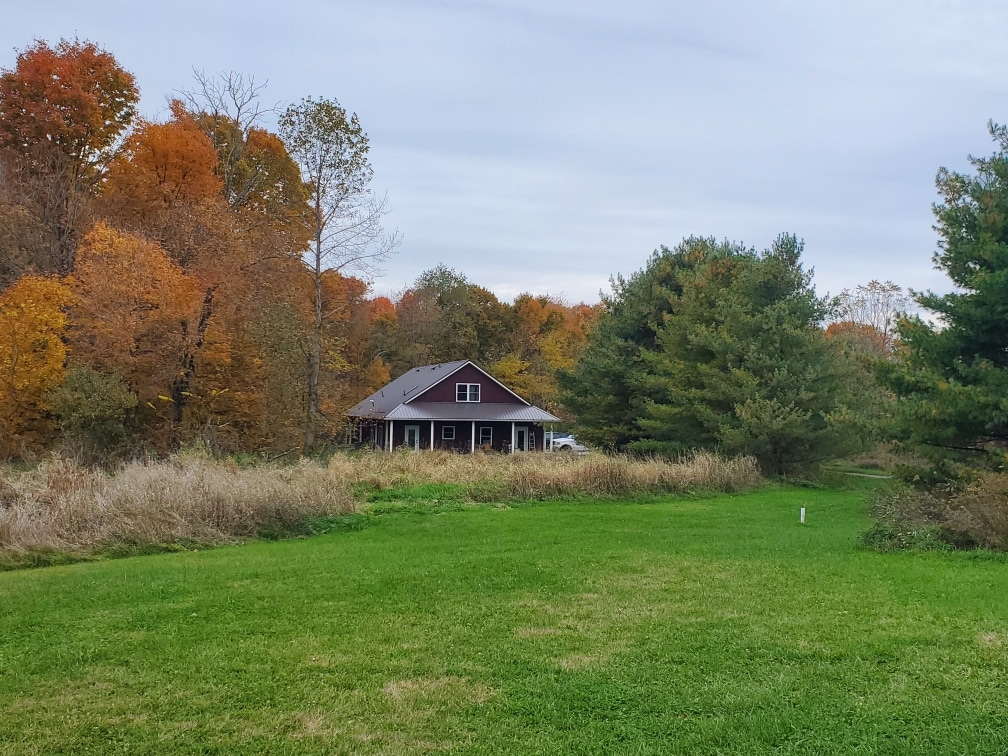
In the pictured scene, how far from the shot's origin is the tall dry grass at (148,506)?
11.4 metres

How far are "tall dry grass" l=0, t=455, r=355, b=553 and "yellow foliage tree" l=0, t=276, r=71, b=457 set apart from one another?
10307mm

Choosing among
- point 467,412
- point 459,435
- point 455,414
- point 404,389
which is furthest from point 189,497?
point 404,389

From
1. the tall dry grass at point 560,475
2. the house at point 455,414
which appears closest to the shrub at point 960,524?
the tall dry grass at point 560,475

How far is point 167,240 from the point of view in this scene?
27.3 m

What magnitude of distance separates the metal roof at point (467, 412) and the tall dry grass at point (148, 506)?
2334 cm

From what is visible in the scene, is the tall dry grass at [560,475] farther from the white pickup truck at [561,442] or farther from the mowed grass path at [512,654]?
the white pickup truck at [561,442]

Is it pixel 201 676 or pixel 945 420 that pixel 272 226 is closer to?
pixel 945 420

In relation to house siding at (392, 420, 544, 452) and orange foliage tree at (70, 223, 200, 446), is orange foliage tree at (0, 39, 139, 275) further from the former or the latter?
house siding at (392, 420, 544, 452)

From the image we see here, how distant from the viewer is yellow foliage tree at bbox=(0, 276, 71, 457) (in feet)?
75.6

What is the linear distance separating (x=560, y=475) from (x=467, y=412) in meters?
21.3

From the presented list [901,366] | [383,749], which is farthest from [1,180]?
[383,749]

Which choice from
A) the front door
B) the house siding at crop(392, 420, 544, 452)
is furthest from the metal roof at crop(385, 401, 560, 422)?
the front door

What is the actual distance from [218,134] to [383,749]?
35167mm

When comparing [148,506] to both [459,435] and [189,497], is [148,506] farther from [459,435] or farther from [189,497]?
[459,435]
